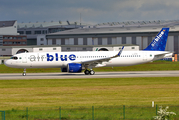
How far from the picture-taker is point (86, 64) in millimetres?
47781

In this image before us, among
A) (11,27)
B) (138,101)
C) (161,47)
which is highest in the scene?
(11,27)

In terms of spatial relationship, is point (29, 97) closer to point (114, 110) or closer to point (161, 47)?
point (114, 110)

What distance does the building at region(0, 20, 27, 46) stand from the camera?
150 meters

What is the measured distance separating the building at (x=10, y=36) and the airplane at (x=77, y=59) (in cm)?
10620

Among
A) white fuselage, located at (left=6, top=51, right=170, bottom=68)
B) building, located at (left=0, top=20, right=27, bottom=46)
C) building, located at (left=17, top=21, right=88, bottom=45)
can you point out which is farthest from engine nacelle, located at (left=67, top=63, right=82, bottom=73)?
building, located at (left=17, top=21, right=88, bottom=45)

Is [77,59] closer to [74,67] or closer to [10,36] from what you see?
[74,67]

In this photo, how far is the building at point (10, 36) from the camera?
150 m

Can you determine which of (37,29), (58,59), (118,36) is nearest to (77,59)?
(58,59)

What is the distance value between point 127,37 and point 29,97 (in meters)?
90.5

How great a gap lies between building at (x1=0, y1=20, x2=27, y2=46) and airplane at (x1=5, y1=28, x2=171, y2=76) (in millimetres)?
106201

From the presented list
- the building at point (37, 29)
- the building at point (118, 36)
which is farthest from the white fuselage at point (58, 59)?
the building at point (37, 29)

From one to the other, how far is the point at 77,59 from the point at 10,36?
367 feet

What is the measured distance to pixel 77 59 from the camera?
48.6m

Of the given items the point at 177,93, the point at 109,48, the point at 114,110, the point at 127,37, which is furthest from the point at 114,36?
the point at 114,110
